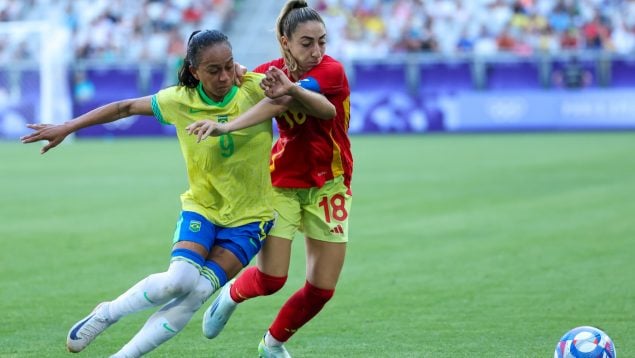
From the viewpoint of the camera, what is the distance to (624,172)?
62.6 ft

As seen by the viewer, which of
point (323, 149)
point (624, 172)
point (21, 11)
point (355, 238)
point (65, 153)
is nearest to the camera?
point (323, 149)

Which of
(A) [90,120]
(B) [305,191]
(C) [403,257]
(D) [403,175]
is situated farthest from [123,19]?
(A) [90,120]

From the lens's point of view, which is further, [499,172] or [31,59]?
[31,59]

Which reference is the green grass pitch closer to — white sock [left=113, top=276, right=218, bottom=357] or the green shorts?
the green shorts

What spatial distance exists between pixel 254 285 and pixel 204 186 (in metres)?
0.81

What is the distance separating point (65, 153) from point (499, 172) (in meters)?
10.9

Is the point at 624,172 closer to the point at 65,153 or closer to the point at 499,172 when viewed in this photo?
the point at 499,172

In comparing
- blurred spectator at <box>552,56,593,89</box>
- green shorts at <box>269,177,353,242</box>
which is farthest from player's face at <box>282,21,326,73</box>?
blurred spectator at <box>552,56,593,89</box>

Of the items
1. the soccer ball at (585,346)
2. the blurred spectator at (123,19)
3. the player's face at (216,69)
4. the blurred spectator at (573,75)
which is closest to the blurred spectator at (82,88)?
the blurred spectator at (123,19)

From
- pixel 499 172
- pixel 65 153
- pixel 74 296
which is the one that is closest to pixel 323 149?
pixel 74 296

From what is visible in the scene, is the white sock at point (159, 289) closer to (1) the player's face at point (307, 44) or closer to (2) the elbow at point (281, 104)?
(2) the elbow at point (281, 104)

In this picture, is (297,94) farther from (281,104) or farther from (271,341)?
(271,341)

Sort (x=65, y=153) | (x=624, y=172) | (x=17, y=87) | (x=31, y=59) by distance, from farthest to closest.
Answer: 1. (x=31, y=59)
2. (x=17, y=87)
3. (x=65, y=153)
4. (x=624, y=172)

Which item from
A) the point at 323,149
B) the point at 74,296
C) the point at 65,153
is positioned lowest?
A: the point at 65,153
